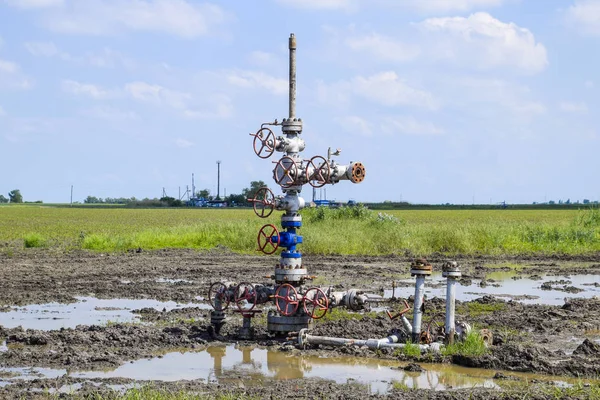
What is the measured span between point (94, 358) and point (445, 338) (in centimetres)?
448

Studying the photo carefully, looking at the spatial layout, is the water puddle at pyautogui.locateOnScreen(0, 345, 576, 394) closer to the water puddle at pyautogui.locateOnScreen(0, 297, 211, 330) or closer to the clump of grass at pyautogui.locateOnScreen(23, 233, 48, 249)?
the water puddle at pyautogui.locateOnScreen(0, 297, 211, 330)

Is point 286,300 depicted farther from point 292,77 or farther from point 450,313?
point 292,77

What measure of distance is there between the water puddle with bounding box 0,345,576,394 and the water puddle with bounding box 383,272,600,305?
6605 millimetres

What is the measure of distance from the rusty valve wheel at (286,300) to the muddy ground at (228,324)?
0.45 m

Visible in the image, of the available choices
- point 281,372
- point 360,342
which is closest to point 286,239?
point 360,342

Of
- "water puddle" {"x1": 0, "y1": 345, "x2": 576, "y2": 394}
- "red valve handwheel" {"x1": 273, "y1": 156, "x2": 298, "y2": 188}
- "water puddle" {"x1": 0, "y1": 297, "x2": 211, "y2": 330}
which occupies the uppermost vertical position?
"red valve handwheel" {"x1": 273, "y1": 156, "x2": 298, "y2": 188}

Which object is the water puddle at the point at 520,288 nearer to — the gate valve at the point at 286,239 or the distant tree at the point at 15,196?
the gate valve at the point at 286,239

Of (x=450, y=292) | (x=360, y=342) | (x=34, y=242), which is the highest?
(x=450, y=292)

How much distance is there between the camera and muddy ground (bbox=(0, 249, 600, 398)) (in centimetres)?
1039

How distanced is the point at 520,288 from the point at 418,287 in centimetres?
893

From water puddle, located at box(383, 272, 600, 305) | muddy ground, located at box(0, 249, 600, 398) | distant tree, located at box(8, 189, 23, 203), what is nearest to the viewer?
muddy ground, located at box(0, 249, 600, 398)

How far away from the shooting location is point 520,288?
770 inches

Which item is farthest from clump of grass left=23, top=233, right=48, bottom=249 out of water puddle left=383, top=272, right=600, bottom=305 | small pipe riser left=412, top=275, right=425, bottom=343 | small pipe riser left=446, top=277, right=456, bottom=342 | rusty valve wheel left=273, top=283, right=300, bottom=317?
small pipe riser left=446, top=277, right=456, bottom=342

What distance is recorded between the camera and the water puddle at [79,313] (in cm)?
1402
